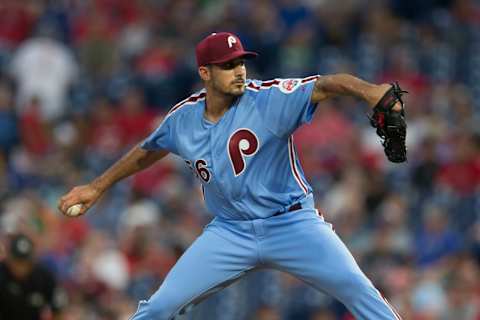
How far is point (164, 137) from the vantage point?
7785 millimetres

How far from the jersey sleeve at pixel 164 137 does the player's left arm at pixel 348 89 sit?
94 cm

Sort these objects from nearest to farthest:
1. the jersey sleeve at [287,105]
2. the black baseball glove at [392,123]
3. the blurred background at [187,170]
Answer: the black baseball glove at [392,123] → the jersey sleeve at [287,105] → the blurred background at [187,170]

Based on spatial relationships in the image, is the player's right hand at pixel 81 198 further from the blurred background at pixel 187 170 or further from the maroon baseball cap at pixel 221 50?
the blurred background at pixel 187 170

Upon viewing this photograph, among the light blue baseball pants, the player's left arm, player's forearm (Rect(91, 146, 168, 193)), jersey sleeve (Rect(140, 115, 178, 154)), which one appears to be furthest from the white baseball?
the player's left arm

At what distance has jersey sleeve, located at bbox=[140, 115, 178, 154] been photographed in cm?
775

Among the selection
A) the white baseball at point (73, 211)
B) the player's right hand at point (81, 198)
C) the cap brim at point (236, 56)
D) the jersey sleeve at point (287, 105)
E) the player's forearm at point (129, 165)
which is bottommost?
the white baseball at point (73, 211)

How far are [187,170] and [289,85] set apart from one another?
22.1ft

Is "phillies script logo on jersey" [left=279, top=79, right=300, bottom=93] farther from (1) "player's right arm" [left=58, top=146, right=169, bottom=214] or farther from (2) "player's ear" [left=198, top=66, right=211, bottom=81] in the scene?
(1) "player's right arm" [left=58, top=146, right=169, bottom=214]

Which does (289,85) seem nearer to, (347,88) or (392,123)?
(347,88)

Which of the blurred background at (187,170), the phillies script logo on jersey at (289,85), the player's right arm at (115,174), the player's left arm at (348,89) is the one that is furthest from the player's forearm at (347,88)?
the blurred background at (187,170)

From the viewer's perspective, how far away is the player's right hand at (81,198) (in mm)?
7840

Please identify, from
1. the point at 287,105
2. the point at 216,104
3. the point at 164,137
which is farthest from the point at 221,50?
the point at 164,137

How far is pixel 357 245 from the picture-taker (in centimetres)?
1230

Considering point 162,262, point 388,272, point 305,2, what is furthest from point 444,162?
point 305,2
